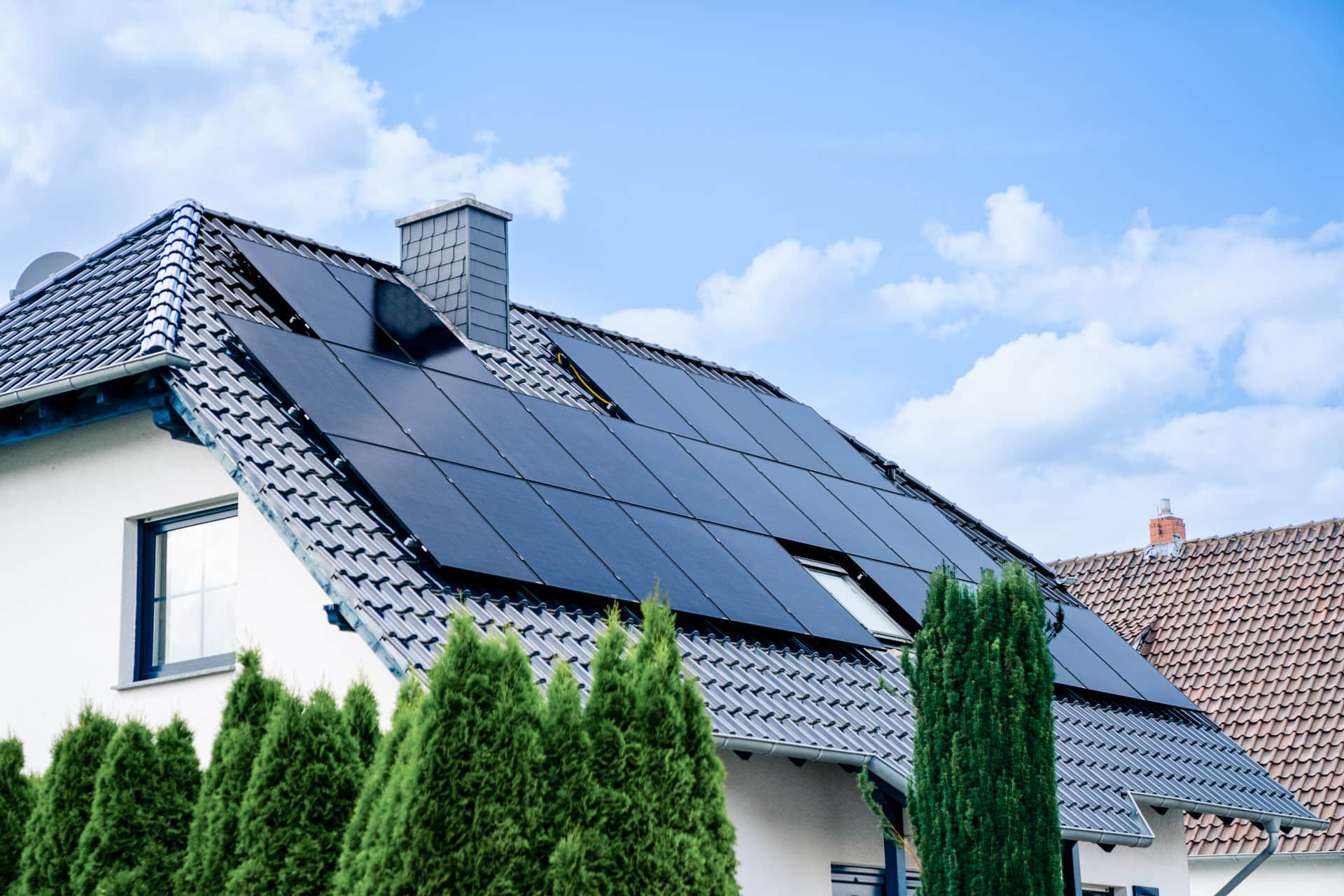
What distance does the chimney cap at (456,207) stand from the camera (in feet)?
51.0

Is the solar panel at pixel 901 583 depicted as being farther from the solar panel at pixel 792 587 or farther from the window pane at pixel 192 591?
the window pane at pixel 192 591

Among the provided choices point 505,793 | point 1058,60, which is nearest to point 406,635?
point 505,793

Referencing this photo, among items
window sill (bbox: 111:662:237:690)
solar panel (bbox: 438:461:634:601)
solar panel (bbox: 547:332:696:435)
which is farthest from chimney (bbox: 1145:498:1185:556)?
window sill (bbox: 111:662:237:690)

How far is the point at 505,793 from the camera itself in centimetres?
692

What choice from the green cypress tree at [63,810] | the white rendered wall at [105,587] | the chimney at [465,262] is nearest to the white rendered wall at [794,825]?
the white rendered wall at [105,587]

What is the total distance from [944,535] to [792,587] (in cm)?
411

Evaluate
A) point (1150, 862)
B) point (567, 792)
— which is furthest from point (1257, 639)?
point (567, 792)

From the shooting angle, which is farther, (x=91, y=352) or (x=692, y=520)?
(x=692, y=520)

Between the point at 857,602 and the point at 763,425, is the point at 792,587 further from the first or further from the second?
the point at 763,425

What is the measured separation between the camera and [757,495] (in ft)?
48.0

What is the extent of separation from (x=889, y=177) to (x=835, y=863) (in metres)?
14.0

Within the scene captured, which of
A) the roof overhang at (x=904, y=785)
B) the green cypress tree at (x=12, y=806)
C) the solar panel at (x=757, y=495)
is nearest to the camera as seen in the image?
the green cypress tree at (x=12, y=806)

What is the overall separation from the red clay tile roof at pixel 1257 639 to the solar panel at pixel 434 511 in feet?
42.5

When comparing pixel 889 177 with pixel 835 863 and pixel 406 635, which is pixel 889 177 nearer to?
pixel 835 863
